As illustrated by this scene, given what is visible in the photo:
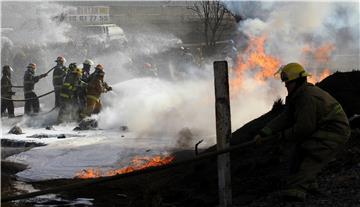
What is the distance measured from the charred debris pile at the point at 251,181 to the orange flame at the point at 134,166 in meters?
0.41

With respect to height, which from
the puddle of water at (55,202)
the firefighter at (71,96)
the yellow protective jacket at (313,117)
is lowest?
the puddle of water at (55,202)

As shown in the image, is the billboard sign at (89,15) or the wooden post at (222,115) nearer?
the wooden post at (222,115)

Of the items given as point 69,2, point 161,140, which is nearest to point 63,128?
point 161,140

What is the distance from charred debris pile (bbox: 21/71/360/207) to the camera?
223 inches

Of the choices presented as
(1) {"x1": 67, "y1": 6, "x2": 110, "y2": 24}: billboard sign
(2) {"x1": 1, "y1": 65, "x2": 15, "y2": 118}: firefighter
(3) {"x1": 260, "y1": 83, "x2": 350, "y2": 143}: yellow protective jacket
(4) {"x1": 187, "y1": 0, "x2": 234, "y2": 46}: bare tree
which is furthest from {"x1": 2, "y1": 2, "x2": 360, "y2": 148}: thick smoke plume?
(3) {"x1": 260, "y1": 83, "x2": 350, "y2": 143}: yellow protective jacket

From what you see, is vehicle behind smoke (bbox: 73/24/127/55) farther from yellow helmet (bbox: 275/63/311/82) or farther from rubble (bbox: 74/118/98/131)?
yellow helmet (bbox: 275/63/311/82)

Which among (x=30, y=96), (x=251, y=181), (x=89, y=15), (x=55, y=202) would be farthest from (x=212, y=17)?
(x=251, y=181)

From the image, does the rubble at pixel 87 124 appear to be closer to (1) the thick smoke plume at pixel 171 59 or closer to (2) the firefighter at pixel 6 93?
(1) the thick smoke plume at pixel 171 59

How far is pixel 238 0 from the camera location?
1942 centimetres

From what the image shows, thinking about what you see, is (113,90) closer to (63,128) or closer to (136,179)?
(63,128)

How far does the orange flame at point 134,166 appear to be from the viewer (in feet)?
30.1

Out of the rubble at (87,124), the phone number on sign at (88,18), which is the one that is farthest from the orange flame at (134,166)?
the phone number on sign at (88,18)

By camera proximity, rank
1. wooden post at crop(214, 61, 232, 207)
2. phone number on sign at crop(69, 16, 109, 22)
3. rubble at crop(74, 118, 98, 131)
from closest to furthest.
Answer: wooden post at crop(214, 61, 232, 207)
rubble at crop(74, 118, 98, 131)
phone number on sign at crop(69, 16, 109, 22)

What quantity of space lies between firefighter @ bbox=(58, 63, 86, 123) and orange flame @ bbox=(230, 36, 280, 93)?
5.15 meters
